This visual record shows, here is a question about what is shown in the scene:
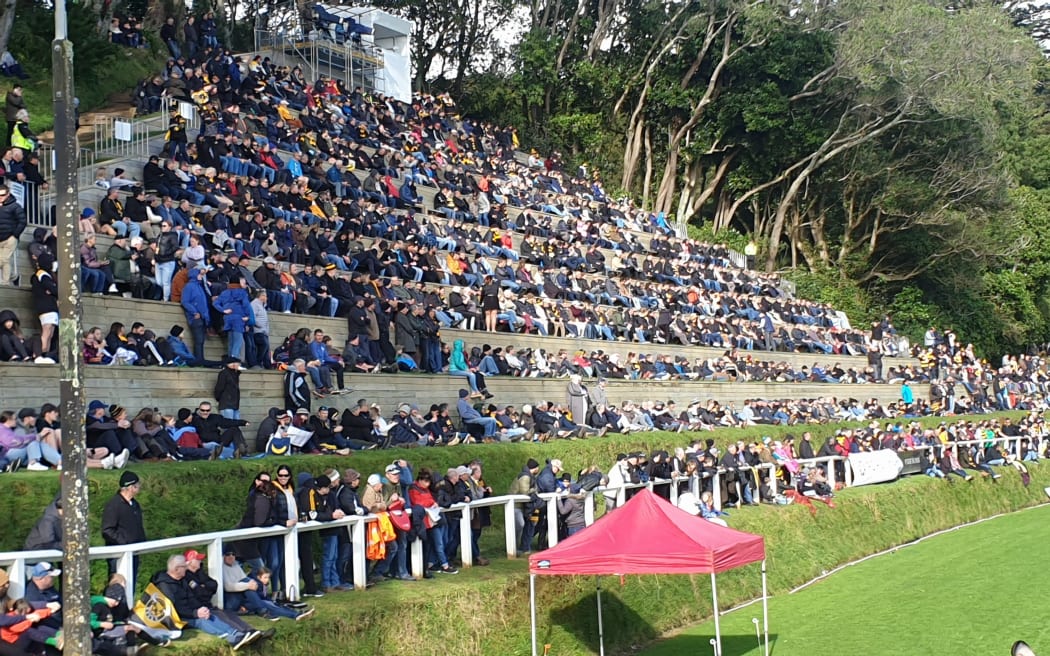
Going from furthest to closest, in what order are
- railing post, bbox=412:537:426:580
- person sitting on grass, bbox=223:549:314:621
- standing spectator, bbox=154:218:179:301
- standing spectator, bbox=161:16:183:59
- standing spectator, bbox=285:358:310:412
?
standing spectator, bbox=161:16:183:59, standing spectator, bbox=154:218:179:301, standing spectator, bbox=285:358:310:412, railing post, bbox=412:537:426:580, person sitting on grass, bbox=223:549:314:621

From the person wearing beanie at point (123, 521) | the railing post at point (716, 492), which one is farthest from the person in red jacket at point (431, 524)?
the railing post at point (716, 492)

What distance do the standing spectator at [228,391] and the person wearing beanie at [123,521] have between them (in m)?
5.90

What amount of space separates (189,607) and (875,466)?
70.8ft

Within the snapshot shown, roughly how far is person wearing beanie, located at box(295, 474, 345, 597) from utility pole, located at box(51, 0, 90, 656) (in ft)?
15.6

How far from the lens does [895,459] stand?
→ 99.3 feet

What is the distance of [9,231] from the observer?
18.0 meters

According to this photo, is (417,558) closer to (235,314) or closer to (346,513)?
(346,513)

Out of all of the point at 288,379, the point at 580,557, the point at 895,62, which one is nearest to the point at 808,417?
the point at 288,379

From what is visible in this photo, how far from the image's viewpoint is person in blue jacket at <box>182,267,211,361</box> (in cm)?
1964

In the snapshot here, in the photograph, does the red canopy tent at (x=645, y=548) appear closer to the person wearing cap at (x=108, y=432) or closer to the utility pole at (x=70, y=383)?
the person wearing cap at (x=108, y=432)

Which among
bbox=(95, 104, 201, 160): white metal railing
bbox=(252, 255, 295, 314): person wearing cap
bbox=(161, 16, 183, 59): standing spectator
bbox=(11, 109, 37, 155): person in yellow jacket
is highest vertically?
bbox=(161, 16, 183, 59): standing spectator

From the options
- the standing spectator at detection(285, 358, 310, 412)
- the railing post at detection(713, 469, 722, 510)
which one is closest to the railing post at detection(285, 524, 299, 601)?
the standing spectator at detection(285, 358, 310, 412)

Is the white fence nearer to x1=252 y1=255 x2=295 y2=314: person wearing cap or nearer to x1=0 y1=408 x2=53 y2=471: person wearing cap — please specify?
x1=0 y1=408 x2=53 y2=471: person wearing cap

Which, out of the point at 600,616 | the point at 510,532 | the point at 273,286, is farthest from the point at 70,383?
the point at 273,286
